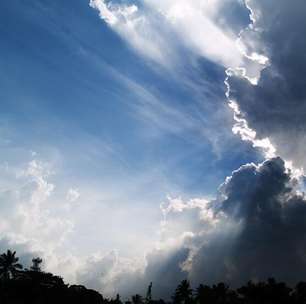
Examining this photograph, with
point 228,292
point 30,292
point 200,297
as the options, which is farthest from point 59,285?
point 228,292

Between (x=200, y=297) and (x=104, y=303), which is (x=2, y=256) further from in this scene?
(x=200, y=297)

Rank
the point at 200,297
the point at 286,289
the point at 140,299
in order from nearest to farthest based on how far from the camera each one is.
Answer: the point at 286,289
the point at 200,297
the point at 140,299

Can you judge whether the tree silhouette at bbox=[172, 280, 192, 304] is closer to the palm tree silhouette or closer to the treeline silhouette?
the treeline silhouette

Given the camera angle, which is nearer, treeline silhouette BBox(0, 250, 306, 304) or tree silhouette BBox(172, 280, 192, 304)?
treeline silhouette BBox(0, 250, 306, 304)

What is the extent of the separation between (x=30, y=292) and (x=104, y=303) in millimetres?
18001

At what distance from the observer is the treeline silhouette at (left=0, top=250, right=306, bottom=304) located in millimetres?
67688

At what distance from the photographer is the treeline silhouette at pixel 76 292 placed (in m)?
67.7

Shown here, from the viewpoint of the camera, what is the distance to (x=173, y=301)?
9762 centimetres

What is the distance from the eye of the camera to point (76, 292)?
82.9 m

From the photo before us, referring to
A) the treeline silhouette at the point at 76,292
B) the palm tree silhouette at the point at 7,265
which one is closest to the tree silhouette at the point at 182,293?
the treeline silhouette at the point at 76,292

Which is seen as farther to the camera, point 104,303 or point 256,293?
point 104,303

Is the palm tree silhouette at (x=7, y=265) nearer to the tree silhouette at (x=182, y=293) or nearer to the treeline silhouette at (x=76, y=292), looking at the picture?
the treeline silhouette at (x=76, y=292)

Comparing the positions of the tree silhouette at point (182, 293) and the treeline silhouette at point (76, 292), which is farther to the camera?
the tree silhouette at point (182, 293)

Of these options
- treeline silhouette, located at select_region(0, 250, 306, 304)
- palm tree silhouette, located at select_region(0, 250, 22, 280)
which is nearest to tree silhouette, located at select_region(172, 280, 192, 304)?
treeline silhouette, located at select_region(0, 250, 306, 304)
